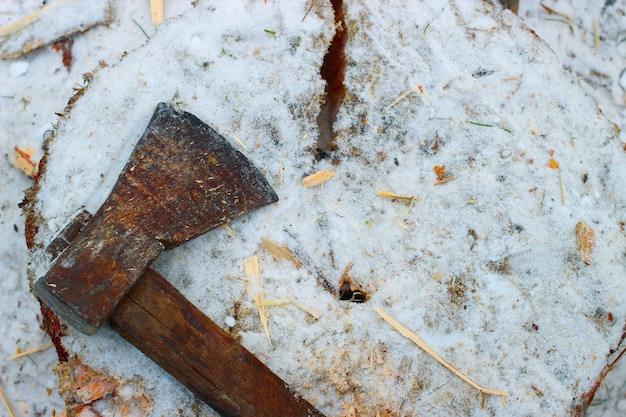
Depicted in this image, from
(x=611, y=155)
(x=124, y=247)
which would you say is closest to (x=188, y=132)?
(x=124, y=247)

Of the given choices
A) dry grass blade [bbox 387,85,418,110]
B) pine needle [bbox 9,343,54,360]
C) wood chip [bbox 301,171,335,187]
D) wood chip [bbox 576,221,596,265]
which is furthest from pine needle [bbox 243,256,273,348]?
wood chip [bbox 576,221,596,265]

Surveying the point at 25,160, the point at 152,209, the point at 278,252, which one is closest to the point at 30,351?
the point at 25,160

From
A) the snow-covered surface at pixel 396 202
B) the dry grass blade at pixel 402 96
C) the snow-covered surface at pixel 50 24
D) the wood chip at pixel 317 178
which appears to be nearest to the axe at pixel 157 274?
the snow-covered surface at pixel 396 202

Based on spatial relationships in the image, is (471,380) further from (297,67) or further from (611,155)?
(297,67)

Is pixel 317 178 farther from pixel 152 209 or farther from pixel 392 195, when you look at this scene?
pixel 152 209

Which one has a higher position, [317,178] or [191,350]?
[317,178]

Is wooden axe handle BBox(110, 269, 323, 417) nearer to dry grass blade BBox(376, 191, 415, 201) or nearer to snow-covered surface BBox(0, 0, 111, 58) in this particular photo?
dry grass blade BBox(376, 191, 415, 201)
